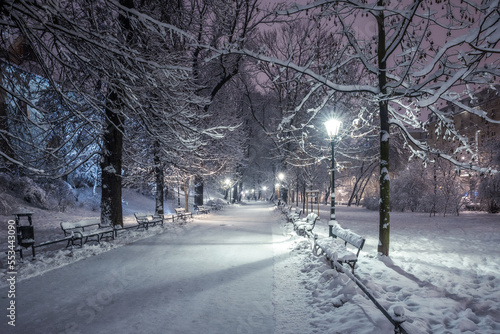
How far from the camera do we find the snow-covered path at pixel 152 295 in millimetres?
3678

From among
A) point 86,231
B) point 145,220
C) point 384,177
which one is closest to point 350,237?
point 384,177

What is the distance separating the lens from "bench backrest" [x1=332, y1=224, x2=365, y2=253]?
612 centimetres

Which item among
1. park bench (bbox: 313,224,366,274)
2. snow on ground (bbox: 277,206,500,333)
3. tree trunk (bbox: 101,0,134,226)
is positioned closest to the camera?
snow on ground (bbox: 277,206,500,333)

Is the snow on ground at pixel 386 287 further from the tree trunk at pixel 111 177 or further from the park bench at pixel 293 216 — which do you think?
the park bench at pixel 293 216

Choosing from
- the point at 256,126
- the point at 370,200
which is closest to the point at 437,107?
the point at 370,200

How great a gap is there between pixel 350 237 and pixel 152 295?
505cm

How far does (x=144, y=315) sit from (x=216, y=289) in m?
1.42

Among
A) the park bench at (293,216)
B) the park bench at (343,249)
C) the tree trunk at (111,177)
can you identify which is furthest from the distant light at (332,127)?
the tree trunk at (111,177)

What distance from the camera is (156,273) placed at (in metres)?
5.95

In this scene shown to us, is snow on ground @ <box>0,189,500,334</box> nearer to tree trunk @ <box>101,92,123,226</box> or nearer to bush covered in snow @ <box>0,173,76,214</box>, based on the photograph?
tree trunk @ <box>101,92,123,226</box>

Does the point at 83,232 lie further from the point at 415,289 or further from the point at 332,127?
the point at 415,289

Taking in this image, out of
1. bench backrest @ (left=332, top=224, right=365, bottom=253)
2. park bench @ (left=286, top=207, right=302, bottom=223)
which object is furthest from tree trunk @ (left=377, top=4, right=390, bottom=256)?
park bench @ (left=286, top=207, right=302, bottom=223)

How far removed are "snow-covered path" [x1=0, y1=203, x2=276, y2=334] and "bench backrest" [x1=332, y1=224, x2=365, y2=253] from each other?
2155 millimetres

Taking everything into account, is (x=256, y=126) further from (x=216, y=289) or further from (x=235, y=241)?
(x=216, y=289)
